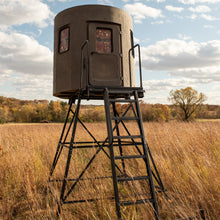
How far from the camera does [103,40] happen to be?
18.2 ft

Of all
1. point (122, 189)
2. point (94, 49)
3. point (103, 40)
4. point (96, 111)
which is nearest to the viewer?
point (94, 49)

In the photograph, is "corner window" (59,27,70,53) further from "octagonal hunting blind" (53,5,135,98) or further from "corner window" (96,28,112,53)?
"corner window" (96,28,112,53)

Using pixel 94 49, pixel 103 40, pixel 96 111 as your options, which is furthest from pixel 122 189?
pixel 96 111

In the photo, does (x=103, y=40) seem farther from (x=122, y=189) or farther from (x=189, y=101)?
(x=189, y=101)

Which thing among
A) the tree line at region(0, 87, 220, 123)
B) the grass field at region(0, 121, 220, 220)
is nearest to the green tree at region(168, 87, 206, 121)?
the tree line at region(0, 87, 220, 123)

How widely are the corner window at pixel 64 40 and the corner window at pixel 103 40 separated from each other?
86 centimetres

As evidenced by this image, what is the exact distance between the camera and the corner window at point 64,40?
582 centimetres

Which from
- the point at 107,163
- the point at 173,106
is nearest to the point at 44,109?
the point at 173,106

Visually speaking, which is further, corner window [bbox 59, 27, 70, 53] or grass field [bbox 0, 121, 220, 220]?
corner window [bbox 59, 27, 70, 53]

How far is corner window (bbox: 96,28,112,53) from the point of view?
18.1 ft

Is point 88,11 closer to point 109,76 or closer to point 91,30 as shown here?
point 91,30

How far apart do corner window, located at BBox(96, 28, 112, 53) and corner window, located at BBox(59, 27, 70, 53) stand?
86cm

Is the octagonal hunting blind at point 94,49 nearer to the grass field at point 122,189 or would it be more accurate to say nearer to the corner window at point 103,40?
the corner window at point 103,40

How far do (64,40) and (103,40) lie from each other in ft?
3.82
